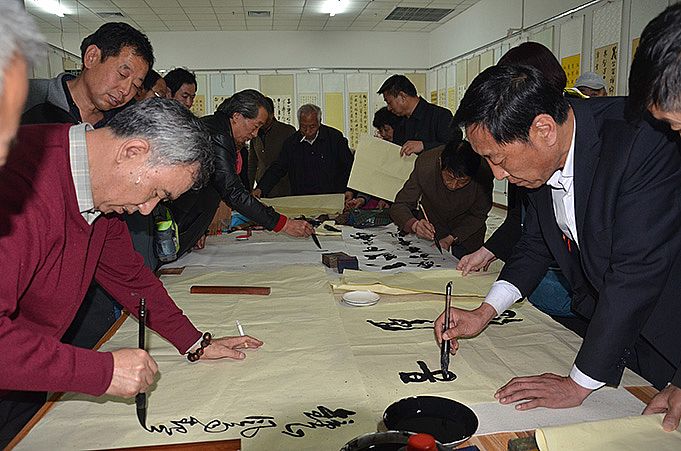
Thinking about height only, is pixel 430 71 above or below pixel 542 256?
above

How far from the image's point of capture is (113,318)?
1.99 meters

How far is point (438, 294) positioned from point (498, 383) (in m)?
0.65

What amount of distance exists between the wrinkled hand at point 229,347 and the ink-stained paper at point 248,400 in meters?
0.02

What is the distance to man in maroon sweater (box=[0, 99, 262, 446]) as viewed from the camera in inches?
36.3

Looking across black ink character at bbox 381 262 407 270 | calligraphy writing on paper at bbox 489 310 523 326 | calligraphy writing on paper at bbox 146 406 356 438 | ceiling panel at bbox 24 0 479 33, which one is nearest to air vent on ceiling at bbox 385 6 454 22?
ceiling panel at bbox 24 0 479 33

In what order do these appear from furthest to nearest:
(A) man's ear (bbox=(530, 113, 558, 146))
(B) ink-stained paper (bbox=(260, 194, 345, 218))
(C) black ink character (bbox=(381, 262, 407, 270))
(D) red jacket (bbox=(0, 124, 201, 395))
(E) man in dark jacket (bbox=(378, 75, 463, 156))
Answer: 1. (E) man in dark jacket (bbox=(378, 75, 463, 156))
2. (B) ink-stained paper (bbox=(260, 194, 345, 218))
3. (C) black ink character (bbox=(381, 262, 407, 270))
4. (A) man's ear (bbox=(530, 113, 558, 146))
5. (D) red jacket (bbox=(0, 124, 201, 395))

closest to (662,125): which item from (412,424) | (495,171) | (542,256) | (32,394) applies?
(495,171)

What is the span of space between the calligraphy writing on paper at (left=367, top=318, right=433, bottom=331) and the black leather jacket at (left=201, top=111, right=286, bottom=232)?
3.90ft

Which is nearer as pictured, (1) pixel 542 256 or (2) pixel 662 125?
(2) pixel 662 125

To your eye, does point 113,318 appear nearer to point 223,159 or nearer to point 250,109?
point 223,159

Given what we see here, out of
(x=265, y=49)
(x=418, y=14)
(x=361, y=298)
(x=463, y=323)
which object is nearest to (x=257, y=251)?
(x=361, y=298)

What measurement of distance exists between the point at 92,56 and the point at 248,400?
58.7 inches

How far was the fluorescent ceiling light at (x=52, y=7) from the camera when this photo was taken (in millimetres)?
7086

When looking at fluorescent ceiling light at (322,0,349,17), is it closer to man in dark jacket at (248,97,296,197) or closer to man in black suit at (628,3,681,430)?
man in dark jacket at (248,97,296,197)
